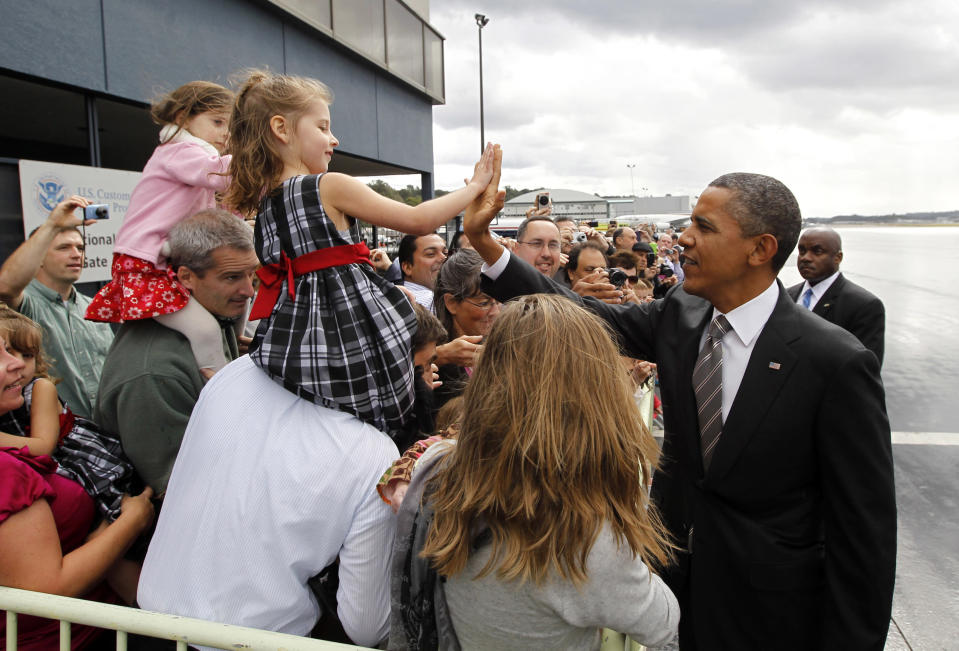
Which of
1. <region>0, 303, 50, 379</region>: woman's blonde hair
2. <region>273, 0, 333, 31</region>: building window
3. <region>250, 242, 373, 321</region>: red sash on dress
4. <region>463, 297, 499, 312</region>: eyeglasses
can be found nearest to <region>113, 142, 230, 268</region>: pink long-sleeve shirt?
<region>0, 303, 50, 379</region>: woman's blonde hair

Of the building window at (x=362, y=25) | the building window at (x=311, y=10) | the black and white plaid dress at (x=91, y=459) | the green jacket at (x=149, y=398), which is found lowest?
the black and white plaid dress at (x=91, y=459)

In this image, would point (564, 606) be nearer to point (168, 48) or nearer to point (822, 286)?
point (822, 286)

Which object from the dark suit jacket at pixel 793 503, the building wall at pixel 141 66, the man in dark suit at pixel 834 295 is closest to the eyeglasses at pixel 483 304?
the dark suit jacket at pixel 793 503

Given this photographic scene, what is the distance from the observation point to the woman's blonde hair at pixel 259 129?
1.60 meters

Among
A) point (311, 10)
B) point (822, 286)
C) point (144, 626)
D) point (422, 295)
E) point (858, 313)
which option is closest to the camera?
point (144, 626)

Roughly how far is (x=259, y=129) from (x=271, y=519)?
1022 mm

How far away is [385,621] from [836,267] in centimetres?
589

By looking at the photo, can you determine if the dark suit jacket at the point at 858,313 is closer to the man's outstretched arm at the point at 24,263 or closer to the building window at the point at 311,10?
the man's outstretched arm at the point at 24,263

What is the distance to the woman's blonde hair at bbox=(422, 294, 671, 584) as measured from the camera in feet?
4.08

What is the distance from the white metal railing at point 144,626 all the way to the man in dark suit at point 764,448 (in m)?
1.23

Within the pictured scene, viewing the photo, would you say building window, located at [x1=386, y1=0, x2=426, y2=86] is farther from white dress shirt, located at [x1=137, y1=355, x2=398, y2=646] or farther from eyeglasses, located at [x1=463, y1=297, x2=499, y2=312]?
white dress shirt, located at [x1=137, y1=355, x2=398, y2=646]

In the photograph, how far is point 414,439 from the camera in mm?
1861

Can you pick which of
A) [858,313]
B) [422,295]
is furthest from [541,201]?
[858,313]

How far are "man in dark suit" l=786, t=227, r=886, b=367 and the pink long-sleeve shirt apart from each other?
4.68 metres
